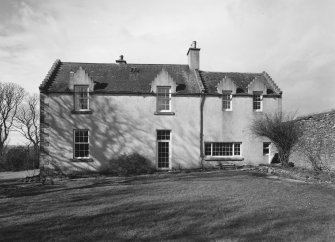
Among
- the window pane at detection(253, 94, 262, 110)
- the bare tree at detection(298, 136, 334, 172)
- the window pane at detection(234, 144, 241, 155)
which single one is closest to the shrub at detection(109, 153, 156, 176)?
the window pane at detection(234, 144, 241, 155)

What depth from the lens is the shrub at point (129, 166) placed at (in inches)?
795

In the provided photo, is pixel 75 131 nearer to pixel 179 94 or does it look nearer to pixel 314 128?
pixel 179 94

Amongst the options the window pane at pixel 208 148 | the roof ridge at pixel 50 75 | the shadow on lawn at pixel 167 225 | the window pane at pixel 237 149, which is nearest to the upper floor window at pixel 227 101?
the window pane at pixel 237 149

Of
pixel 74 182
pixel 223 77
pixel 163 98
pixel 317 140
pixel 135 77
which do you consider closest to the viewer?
pixel 74 182

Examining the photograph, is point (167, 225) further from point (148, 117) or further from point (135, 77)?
point (135, 77)

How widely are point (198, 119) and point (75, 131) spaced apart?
988cm

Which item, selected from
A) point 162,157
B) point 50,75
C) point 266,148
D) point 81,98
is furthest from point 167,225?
point 50,75

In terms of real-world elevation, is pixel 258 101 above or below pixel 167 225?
above

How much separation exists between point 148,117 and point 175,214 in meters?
13.7

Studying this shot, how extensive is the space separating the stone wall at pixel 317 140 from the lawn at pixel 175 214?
13.1 ft

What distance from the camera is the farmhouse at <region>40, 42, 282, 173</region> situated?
68.2ft

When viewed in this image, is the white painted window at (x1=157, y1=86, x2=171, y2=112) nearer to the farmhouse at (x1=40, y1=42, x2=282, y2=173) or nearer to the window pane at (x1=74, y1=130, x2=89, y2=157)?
the farmhouse at (x1=40, y1=42, x2=282, y2=173)

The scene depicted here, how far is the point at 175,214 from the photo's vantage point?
852 centimetres

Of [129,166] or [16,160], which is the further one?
[16,160]
